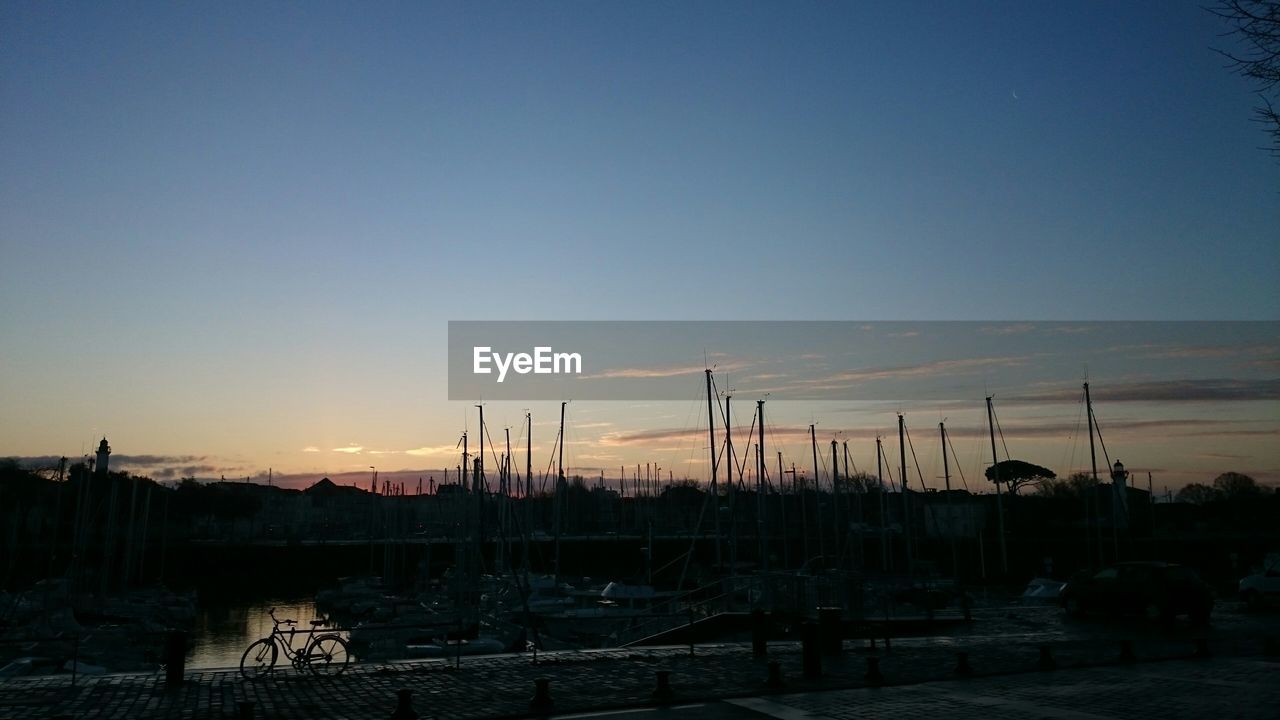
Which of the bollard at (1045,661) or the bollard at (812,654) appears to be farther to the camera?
the bollard at (1045,661)

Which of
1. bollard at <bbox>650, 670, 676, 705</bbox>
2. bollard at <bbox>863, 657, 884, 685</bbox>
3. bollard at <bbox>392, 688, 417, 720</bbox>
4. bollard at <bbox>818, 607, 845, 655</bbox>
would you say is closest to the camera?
bollard at <bbox>392, 688, 417, 720</bbox>

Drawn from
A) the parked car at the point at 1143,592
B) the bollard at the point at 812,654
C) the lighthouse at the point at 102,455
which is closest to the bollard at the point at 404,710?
the bollard at the point at 812,654

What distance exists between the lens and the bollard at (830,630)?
19.2m

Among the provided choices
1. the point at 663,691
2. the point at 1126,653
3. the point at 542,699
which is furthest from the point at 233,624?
the point at 1126,653

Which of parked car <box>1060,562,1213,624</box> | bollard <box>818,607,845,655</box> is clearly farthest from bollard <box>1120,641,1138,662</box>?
parked car <box>1060,562,1213,624</box>

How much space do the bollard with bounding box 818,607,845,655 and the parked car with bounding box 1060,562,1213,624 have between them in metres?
11.3

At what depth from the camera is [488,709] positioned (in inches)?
515

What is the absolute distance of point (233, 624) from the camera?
5538cm

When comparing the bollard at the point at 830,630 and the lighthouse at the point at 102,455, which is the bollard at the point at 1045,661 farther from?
the lighthouse at the point at 102,455

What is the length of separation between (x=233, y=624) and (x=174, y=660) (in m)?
45.6

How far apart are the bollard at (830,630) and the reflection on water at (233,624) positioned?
2613 centimetres

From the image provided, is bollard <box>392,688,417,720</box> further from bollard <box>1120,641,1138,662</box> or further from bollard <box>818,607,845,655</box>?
bollard <box>1120,641,1138,662</box>

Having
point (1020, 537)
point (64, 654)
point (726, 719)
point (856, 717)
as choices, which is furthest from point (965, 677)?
point (1020, 537)

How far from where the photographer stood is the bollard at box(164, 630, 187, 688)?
14.7m
